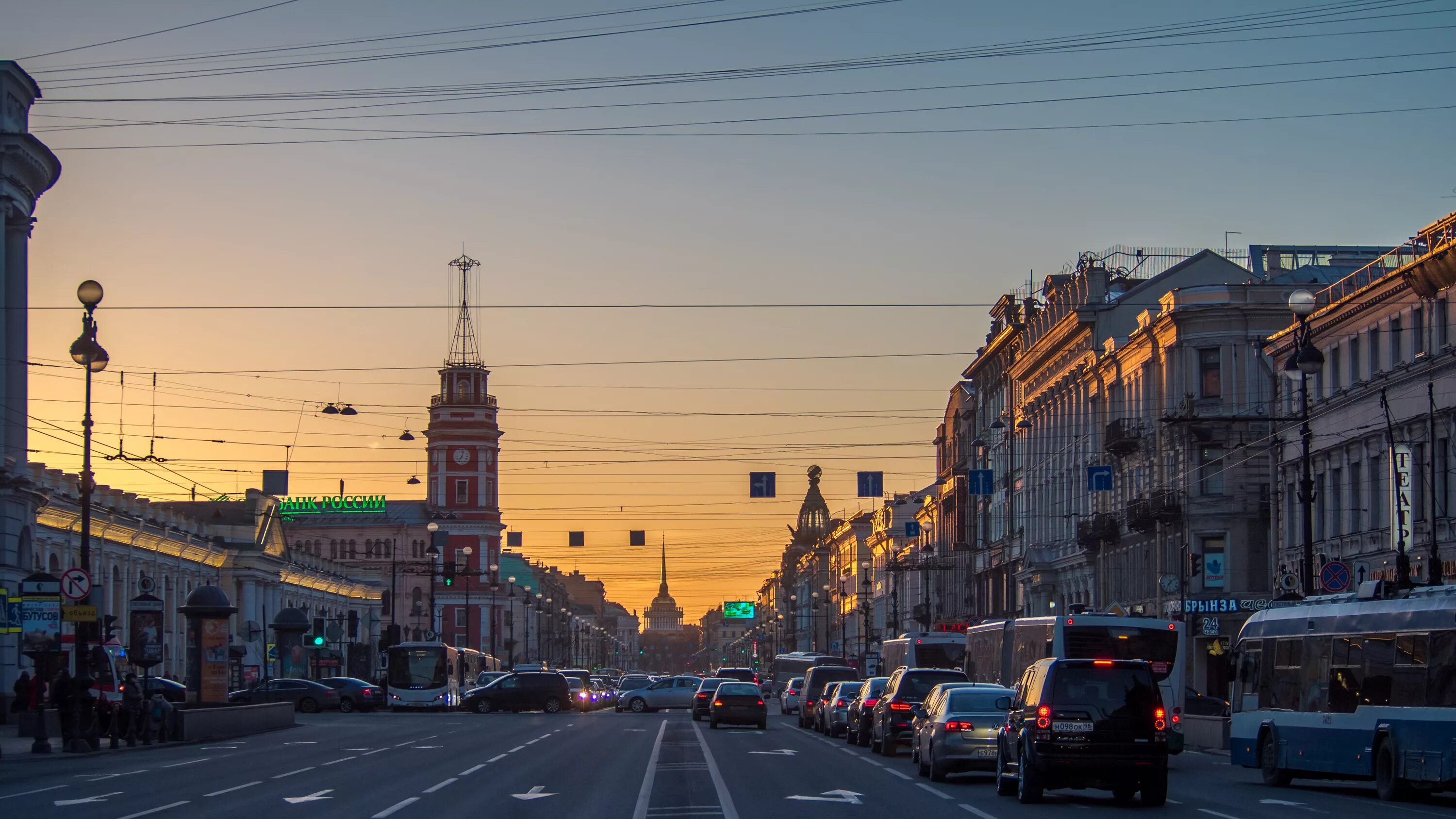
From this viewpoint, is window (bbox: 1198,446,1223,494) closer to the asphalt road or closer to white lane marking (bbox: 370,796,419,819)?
the asphalt road

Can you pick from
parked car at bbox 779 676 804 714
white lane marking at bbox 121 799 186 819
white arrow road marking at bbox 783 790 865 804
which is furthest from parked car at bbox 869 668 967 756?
parked car at bbox 779 676 804 714

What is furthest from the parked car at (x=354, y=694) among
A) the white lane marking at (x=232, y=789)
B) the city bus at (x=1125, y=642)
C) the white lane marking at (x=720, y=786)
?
the white lane marking at (x=232, y=789)

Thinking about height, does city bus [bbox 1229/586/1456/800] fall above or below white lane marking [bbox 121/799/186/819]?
above

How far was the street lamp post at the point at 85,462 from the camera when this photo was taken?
3622 cm

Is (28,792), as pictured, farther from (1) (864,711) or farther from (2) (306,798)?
(1) (864,711)

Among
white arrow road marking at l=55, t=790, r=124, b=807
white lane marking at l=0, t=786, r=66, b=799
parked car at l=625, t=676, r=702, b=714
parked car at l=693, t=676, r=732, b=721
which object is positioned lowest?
parked car at l=625, t=676, r=702, b=714

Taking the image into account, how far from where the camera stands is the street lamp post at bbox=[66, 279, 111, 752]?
3622 cm

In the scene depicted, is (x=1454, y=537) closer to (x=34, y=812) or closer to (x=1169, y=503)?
(x=1169, y=503)

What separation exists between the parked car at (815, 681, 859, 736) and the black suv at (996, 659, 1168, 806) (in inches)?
864

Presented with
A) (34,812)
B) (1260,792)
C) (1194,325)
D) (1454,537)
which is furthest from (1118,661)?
(1194,325)

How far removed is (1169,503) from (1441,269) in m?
21.4

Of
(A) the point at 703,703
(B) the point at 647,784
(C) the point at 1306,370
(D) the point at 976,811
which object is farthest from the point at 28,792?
(A) the point at 703,703

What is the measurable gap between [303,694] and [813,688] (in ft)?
81.0

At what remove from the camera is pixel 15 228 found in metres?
53.1
